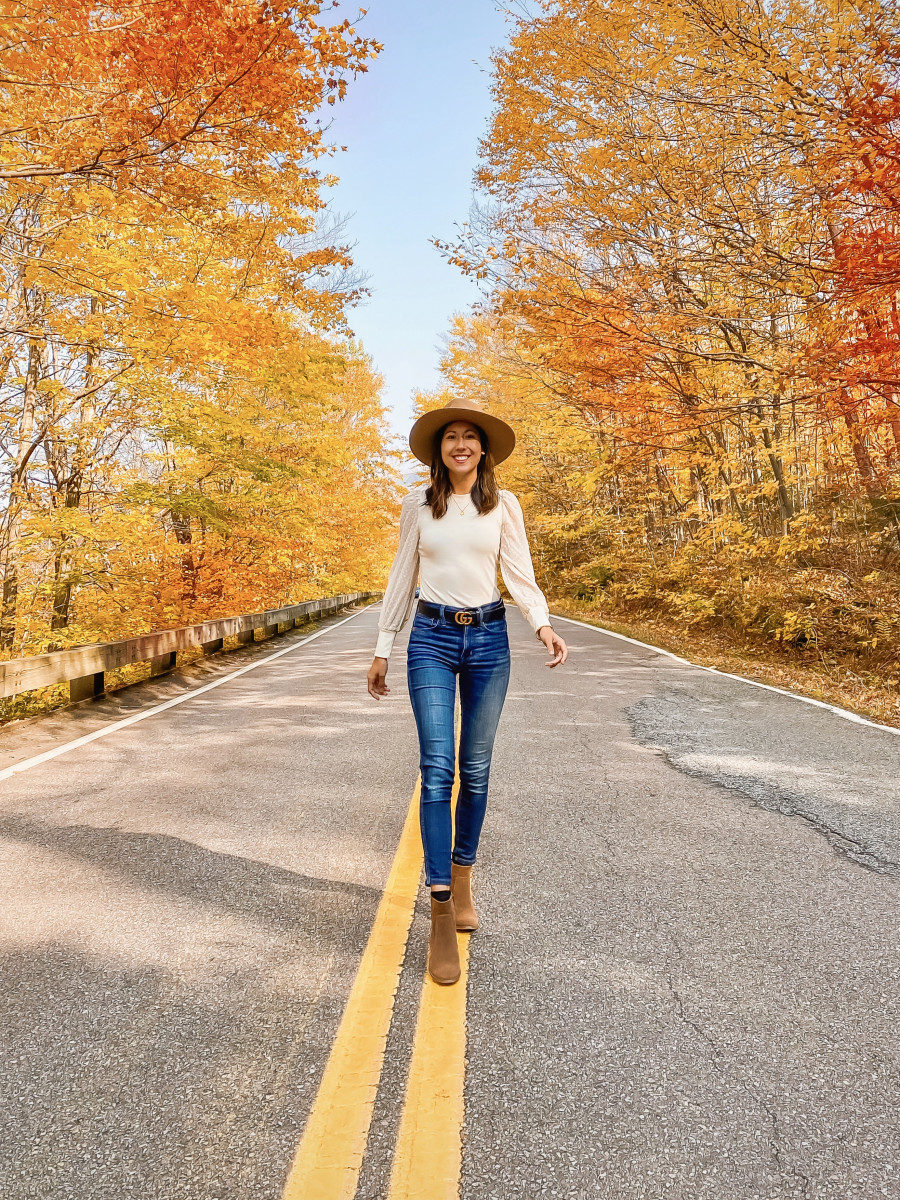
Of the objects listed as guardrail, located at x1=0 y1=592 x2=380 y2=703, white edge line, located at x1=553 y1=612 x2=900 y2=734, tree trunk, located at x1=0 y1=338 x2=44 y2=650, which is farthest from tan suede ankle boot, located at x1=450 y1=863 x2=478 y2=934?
tree trunk, located at x1=0 y1=338 x2=44 y2=650

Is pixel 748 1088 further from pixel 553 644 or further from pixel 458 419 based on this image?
pixel 458 419

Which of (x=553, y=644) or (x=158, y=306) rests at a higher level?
(x=158, y=306)

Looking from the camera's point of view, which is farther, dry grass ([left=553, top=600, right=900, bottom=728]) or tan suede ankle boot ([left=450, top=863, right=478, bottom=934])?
dry grass ([left=553, top=600, right=900, bottom=728])

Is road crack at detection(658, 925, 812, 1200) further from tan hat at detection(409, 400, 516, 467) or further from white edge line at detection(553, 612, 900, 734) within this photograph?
A: white edge line at detection(553, 612, 900, 734)

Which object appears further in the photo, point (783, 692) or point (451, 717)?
point (783, 692)

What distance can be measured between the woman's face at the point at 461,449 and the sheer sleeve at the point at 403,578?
18cm

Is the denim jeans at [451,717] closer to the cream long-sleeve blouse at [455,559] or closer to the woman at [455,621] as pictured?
the woman at [455,621]

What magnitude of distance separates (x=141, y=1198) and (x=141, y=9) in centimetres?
762

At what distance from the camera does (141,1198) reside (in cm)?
178

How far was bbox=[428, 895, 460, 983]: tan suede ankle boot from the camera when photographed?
2.72 m

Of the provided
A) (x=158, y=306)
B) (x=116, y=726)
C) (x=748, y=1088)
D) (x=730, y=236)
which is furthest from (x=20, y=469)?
(x=748, y=1088)

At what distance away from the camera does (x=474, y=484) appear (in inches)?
127

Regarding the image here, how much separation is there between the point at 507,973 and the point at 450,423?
2.09m

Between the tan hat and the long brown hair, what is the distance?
2 cm
